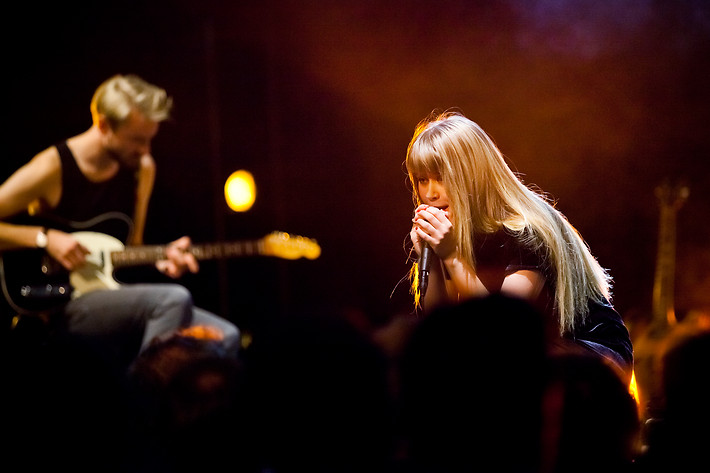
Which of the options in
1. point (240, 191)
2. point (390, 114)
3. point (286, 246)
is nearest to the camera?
point (286, 246)

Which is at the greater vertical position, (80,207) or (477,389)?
(80,207)

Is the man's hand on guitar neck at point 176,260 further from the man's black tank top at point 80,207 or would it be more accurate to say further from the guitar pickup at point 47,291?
the guitar pickup at point 47,291

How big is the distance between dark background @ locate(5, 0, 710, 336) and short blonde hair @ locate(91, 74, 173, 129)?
1217 millimetres

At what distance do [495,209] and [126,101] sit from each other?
1.93m

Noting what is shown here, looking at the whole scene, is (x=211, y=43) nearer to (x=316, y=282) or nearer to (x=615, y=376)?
(x=316, y=282)

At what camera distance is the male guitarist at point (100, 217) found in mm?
3076

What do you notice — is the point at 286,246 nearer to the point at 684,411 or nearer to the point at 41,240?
the point at 41,240

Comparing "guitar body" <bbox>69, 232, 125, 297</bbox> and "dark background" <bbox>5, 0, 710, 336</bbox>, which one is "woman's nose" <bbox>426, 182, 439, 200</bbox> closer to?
"guitar body" <bbox>69, 232, 125, 297</bbox>

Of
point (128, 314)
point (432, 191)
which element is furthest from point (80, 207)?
point (432, 191)

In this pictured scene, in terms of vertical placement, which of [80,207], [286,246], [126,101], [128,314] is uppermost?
[126,101]

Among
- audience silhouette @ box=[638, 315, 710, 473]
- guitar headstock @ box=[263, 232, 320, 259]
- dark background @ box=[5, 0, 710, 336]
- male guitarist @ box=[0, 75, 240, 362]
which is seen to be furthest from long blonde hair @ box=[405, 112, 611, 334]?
dark background @ box=[5, 0, 710, 336]

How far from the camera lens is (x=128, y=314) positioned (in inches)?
121

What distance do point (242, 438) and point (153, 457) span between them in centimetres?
18

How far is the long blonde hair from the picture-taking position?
7.29 feet
